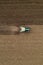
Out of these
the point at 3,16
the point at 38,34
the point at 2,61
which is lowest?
the point at 2,61

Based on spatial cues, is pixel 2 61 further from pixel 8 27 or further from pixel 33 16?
pixel 33 16

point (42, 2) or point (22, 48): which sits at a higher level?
point (42, 2)

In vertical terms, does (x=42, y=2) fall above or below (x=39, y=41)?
above

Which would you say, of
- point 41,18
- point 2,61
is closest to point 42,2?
point 41,18

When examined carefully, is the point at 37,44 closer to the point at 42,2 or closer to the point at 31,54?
the point at 31,54

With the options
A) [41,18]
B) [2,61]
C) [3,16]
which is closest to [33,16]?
[41,18]
